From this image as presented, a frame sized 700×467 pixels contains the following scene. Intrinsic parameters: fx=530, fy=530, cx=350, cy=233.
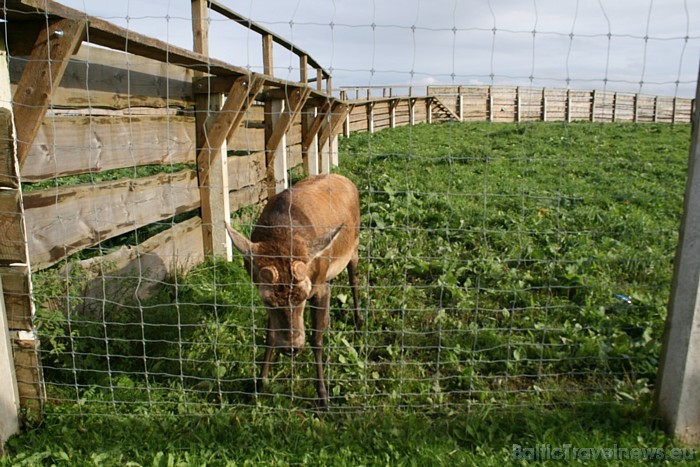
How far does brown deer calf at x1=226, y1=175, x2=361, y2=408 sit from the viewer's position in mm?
3551

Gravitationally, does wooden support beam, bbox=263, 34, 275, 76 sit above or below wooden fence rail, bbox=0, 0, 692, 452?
above

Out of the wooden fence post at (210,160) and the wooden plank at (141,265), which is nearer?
the wooden plank at (141,265)

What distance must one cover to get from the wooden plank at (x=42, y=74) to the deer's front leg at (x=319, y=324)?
2151mm

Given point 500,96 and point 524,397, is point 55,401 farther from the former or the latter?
point 500,96

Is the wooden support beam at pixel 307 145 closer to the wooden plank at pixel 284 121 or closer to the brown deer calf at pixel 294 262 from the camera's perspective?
the wooden plank at pixel 284 121

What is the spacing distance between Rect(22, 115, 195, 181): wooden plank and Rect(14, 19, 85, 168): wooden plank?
0.29 metres

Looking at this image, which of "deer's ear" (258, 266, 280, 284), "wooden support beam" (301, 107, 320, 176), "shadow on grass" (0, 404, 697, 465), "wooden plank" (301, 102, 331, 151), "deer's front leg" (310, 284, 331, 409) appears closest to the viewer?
"shadow on grass" (0, 404, 697, 465)

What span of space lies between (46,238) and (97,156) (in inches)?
31.6

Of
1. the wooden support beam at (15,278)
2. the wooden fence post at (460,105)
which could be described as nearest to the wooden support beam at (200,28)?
Result: the wooden support beam at (15,278)

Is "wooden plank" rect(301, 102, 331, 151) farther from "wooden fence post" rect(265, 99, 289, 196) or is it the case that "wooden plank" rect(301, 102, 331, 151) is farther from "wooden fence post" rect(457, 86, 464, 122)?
"wooden fence post" rect(457, 86, 464, 122)

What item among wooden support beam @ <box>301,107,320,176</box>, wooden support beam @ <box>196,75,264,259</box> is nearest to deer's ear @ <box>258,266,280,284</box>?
wooden support beam @ <box>196,75,264,259</box>

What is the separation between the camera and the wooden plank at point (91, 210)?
385 cm

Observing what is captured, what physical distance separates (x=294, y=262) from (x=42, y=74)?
A: 1895 millimetres

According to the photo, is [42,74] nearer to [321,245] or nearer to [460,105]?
[321,245]
